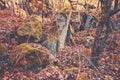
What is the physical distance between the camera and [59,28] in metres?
11.7

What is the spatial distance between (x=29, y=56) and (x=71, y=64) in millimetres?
2116

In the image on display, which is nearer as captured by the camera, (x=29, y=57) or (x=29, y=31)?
(x=29, y=57)

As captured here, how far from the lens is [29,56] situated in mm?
9336

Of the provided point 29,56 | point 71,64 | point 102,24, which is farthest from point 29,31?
point 102,24

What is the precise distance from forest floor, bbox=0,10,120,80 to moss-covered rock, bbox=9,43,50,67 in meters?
0.30

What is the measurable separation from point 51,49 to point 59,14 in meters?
2.21

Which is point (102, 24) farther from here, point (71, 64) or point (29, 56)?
point (29, 56)

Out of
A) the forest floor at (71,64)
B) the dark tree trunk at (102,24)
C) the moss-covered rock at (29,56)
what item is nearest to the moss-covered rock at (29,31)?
the forest floor at (71,64)

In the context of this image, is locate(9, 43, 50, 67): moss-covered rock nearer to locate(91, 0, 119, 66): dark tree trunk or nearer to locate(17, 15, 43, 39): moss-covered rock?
locate(17, 15, 43, 39): moss-covered rock

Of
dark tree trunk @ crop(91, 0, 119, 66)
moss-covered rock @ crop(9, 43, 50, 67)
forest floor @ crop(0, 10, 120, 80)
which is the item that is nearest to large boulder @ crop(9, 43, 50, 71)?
moss-covered rock @ crop(9, 43, 50, 67)

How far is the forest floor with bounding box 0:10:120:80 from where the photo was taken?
8.93 meters

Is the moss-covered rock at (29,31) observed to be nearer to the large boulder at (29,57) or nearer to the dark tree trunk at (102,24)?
the large boulder at (29,57)

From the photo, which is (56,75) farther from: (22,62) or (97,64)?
(97,64)

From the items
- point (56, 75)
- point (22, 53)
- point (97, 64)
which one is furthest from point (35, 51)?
point (97, 64)
